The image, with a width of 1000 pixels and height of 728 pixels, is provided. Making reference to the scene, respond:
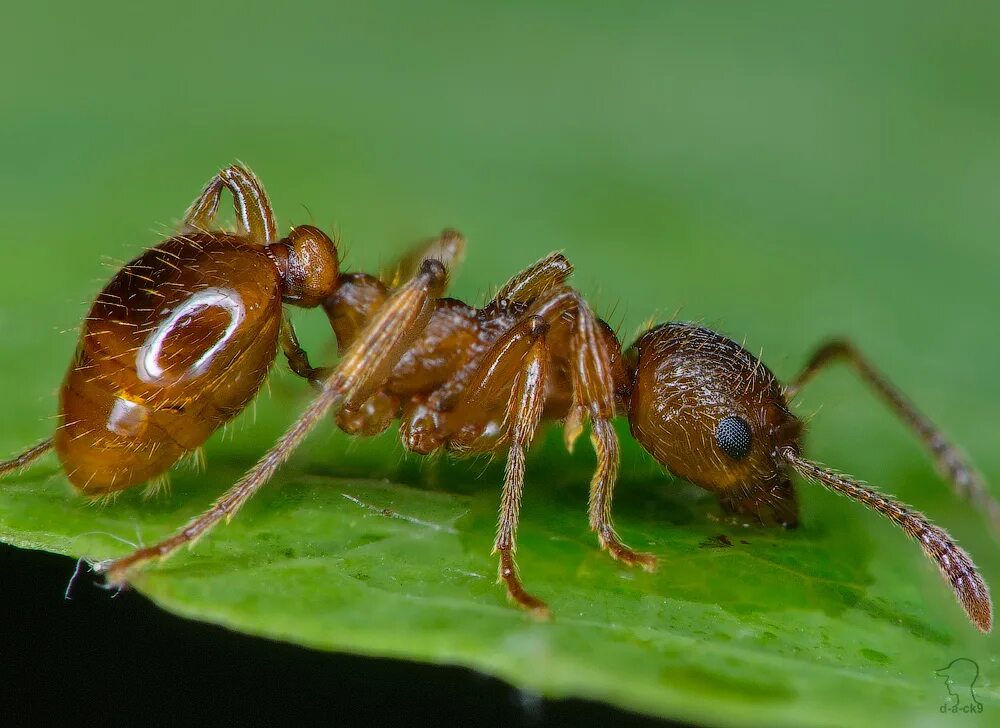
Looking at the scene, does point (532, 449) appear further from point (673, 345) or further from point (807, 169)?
point (807, 169)

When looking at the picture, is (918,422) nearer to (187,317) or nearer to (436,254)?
(436,254)

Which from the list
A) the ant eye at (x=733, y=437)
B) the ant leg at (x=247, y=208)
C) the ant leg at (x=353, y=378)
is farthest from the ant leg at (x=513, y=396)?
the ant leg at (x=247, y=208)

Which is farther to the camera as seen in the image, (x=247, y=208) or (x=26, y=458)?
(x=247, y=208)

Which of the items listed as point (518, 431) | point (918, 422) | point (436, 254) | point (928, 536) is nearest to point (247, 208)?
point (436, 254)

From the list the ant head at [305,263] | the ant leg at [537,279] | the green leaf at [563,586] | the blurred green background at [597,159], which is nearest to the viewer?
the green leaf at [563,586]

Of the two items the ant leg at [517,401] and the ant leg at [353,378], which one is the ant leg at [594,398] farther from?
the ant leg at [353,378]

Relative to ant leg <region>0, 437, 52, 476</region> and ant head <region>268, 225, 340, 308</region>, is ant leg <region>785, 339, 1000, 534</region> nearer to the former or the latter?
ant head <region>268, 225, 340, 308</region>
